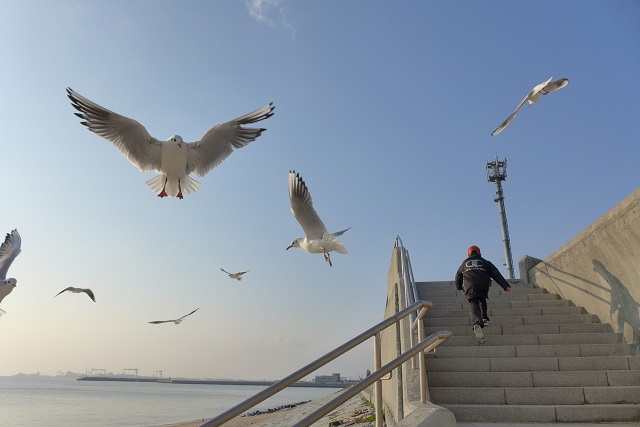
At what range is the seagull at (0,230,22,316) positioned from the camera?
10664 millimetres

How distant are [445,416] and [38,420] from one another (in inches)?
1399

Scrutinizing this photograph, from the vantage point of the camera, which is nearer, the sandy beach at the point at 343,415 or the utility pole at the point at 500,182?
the sandy beach at the point at 343,415

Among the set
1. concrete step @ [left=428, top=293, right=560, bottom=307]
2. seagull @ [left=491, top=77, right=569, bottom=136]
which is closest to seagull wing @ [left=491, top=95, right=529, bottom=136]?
seagull @ [left=491, top=77, right=569, bottom=136]

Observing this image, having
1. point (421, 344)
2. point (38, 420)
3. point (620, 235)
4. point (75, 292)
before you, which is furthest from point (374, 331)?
point (38, 420)

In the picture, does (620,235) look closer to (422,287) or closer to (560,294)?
(560,294)

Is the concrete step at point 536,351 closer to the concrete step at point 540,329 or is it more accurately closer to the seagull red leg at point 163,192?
the concrete step at point 540,329

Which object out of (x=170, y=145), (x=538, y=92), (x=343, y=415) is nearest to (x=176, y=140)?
(x=170, y=145)

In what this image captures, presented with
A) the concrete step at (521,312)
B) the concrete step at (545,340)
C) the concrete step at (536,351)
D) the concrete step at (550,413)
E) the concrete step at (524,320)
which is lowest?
the concrete step at (550,413)

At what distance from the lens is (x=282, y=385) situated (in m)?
2.90

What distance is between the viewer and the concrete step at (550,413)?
426cm

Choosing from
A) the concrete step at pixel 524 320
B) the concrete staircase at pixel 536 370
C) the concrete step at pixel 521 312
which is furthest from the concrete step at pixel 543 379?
the concrete step at pixel 521 312

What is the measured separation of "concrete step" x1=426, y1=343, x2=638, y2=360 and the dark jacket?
839 mm

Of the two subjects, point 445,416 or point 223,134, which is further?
point 223,134

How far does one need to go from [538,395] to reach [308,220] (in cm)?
551
